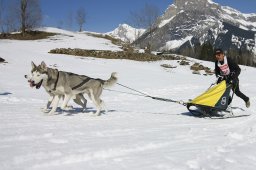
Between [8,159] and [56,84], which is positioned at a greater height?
[56,84]

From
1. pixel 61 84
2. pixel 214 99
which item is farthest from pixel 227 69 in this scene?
pixel 61 84

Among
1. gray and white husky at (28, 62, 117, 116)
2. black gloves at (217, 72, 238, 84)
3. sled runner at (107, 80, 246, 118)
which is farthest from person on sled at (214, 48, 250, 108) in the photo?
gray and white husky at (28, 62, 117, 116)

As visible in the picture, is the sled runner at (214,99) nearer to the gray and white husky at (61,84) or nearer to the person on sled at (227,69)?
the person on sled at (227,69)

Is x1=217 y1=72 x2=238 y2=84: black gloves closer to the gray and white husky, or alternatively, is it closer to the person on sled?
the person on sled

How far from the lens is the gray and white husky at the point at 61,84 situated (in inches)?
356

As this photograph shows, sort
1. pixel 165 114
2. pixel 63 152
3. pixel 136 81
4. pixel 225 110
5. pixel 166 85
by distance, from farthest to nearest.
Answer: pixel 136 81 < pixel 166 85 < pixel 165 114 < pixel 225 110 < pixel 63 152

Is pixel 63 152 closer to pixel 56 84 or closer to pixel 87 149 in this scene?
pixel 87 149

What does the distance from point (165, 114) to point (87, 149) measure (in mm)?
5340

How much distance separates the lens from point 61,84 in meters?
9.24

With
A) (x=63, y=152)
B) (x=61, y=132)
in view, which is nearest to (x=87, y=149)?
(x=63, y=152)

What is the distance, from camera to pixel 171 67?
3180cm

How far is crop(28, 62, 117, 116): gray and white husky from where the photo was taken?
9031 mm

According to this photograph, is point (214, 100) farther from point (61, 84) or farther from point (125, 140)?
point (61, 84)

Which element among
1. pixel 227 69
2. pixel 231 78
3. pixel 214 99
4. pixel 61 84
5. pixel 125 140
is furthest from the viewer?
pixel 227 69
